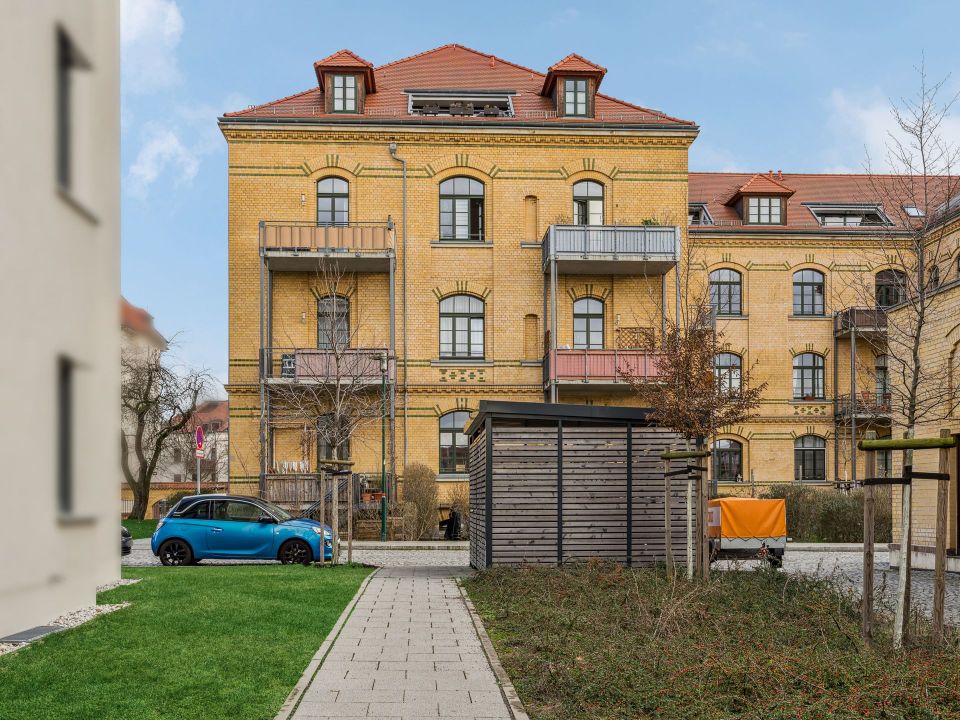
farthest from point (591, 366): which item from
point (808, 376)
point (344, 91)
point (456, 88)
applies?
point (808, 376)

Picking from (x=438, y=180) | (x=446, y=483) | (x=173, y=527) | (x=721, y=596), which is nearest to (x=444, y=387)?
(x=446, y=483)

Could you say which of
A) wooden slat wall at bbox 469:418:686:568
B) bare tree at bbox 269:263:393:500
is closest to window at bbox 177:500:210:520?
wooden slat wall at bbox 469:418:686:568

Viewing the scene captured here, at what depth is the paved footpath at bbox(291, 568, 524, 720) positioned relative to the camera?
22.9 feet

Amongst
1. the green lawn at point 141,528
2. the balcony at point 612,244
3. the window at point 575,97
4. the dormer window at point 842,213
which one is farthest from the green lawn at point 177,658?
the dormer window at point 842,213

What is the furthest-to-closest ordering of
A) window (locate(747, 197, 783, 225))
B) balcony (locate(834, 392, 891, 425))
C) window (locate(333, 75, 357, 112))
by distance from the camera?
1. window (locate(747, 197, 783, 225))
2. balcony (locate(834, 392, 891, 425))
3. window (locate(333, 75, 357, 112))

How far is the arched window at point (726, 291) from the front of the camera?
43719mm

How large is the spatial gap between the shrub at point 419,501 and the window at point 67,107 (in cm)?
3040

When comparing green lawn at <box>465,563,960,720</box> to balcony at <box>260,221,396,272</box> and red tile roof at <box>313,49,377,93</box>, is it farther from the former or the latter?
red tile roof at <box>313,49,377,93</box>

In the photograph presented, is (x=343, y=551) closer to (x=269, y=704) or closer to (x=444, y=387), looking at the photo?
(x=444, y=387)

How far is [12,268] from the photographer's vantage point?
0.51m

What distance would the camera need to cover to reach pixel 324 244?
3350cm

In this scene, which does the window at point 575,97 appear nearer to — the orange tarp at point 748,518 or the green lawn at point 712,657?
the orange tarp at point 748,518

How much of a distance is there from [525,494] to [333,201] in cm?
2110

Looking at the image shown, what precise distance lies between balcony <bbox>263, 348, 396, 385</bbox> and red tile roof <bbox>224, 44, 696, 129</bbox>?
8.52m
